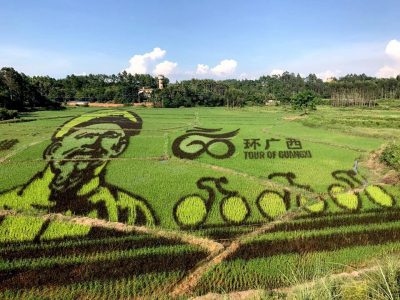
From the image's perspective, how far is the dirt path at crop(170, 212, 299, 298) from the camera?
907 cm

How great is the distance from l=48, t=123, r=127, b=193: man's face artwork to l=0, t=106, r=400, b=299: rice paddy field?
10 centimetres

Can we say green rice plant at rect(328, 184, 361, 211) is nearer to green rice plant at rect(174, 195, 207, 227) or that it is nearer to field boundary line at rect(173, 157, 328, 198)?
field boundary line at rect(173, 157, 328, 198)

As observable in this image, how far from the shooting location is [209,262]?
10.3 m

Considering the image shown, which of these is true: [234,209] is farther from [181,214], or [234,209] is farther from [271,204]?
[181,214]

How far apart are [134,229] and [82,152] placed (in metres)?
9.44

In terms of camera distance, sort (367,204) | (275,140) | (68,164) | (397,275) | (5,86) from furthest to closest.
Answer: (5,86) < (275,140) < (68,164) < (367,204) < (397,275)

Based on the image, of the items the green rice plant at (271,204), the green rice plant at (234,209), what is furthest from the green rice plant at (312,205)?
the green rice plant at (234,209)

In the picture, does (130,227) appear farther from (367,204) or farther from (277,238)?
(367,204)

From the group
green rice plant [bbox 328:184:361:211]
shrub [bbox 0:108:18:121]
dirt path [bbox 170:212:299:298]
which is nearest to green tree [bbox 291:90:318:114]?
green rice plant [bbox 328:184:361:211]

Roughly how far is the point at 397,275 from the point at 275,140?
757 inches

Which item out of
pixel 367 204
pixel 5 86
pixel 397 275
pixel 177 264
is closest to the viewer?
pixel 397 275

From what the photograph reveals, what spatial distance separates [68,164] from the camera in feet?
60.0

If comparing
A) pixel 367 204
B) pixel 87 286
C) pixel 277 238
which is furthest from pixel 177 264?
pixel 367 204

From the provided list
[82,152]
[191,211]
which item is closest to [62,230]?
[191,211]
